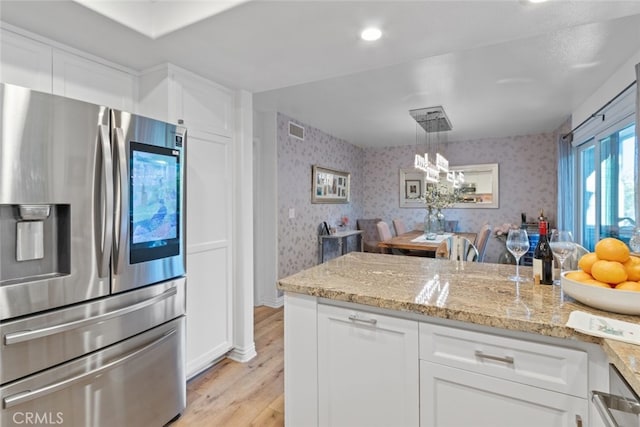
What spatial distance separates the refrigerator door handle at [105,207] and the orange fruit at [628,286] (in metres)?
2.01

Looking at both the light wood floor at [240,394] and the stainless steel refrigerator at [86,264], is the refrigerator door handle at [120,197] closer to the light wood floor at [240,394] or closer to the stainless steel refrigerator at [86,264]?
the stainless steel refrigerator at [86,264]

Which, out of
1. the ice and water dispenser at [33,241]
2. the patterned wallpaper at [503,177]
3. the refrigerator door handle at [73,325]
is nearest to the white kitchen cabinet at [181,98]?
the ice and water dispenser at [33,241]

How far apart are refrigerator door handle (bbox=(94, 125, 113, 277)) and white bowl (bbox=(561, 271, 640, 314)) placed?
1917 mm

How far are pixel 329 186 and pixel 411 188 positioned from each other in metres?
1.89

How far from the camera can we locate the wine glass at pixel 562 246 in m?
1.33

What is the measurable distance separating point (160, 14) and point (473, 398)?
2.30 metres

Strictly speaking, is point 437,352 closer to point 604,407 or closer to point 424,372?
point 424,372

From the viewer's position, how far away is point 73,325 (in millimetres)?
1341

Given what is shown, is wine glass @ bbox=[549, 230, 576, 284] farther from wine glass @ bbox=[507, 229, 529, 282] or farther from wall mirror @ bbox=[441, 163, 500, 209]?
wall mirror @ bbox=[441, 163, 500, 209]

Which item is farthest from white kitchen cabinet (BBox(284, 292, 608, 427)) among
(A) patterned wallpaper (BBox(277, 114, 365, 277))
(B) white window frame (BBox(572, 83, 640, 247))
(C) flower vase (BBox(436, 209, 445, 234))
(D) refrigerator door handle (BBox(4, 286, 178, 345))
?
(C) flower vase (BBox(436, 209, 445, 234))

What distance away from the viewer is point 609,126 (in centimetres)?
292

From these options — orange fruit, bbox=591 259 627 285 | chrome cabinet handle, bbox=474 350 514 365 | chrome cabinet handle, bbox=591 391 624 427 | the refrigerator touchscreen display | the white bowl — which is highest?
the refrigerator touchscreen display

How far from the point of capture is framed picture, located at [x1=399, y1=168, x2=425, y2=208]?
19.4 feet

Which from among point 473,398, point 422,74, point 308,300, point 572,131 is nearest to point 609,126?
point 572,131
